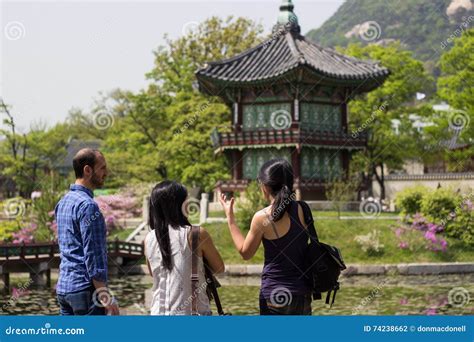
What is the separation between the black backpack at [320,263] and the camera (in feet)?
17.6

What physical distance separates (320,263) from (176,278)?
1081 millimetres

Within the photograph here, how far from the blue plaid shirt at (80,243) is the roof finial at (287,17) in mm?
28283

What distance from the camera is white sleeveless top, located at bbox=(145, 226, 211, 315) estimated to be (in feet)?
16.5

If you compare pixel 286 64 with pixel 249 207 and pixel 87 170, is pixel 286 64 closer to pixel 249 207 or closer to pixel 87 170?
pixel 249 207

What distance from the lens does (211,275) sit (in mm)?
5105

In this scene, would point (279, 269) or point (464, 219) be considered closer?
point (279, 269)

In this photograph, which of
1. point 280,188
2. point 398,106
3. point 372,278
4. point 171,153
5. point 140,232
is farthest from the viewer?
point 398,106

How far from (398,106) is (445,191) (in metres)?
14.6

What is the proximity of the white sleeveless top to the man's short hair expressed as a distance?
790 millimetres

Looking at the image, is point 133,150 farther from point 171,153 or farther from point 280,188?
point 280,188

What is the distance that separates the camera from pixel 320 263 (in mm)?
5367

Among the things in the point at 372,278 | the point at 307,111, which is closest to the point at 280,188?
the point at 372,278

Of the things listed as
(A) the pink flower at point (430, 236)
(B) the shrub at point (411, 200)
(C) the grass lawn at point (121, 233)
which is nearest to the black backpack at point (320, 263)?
(A) the pink flower at point (430, 236)

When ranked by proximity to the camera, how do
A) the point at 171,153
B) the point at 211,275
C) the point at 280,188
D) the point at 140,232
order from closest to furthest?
the point at 211,275, the point at 280,188, the point at 140,232, the point at 171,153
